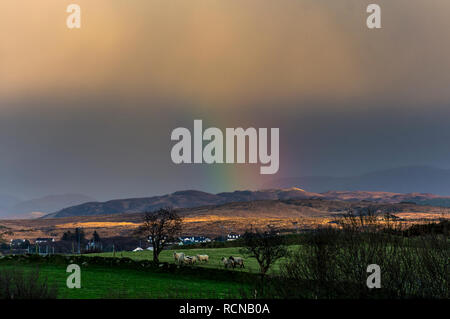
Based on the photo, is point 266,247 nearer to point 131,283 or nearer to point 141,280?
point 141,280

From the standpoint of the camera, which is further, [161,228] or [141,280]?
[161,228]

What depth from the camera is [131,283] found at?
56.1 meters

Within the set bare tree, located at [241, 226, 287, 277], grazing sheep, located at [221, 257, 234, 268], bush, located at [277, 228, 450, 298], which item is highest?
bush, located at [277, 228, 450, 298]

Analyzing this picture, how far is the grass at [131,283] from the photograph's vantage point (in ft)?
150

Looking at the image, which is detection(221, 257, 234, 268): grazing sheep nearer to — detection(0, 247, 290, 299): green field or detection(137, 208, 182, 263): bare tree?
detection(0, 247, 290, 299): green field

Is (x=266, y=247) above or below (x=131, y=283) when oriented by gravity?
above

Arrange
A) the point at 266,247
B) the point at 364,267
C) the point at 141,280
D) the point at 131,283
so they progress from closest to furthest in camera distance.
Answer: the point at 364,267 → the point at 131,283 → the point at 141,280 → the point at 266,247

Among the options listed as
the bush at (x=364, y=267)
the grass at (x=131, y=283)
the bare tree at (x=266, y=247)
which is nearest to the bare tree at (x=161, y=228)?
the grass at (x=131, y=283)

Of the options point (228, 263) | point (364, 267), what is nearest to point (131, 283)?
point (228, 263)

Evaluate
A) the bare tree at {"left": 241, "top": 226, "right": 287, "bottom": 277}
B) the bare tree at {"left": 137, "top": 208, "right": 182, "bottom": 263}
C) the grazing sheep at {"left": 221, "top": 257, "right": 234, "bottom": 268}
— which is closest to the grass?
the bare tree at {"left": 241, "top": 226, "right": 287, "bottom": 277}

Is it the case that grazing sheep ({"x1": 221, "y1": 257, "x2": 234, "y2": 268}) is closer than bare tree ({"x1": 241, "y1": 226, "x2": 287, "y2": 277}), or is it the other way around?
bare tree ({"x1": 241, "y1": 226, "x2": 287, "y2": 277})

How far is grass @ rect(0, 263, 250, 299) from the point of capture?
45.7 metres
